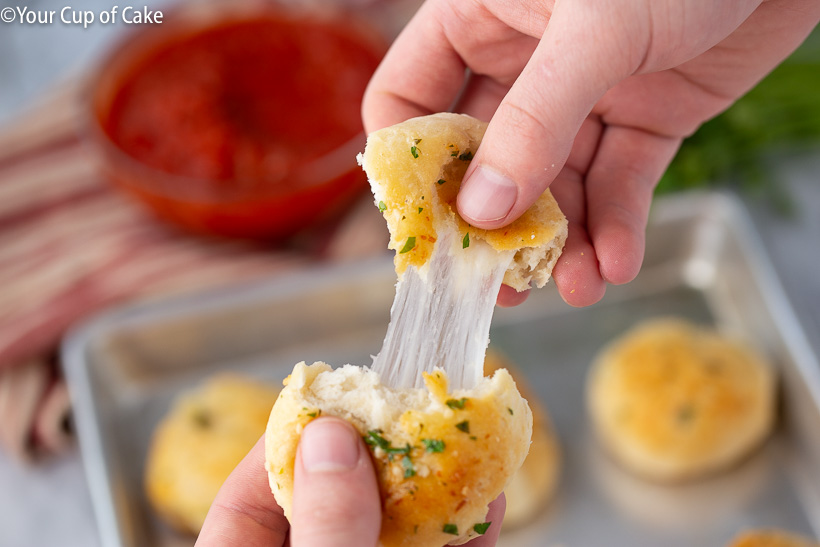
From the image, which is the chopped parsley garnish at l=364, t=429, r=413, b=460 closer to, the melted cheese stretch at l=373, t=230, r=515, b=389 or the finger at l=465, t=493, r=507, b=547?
the melted cheese stretch at l=373, t=230, r=515, b=389

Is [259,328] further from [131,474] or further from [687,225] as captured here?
[687,225]

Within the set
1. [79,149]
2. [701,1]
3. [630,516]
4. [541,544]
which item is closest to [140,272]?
[79,149]

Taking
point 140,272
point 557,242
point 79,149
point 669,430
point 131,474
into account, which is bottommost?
point 669,430

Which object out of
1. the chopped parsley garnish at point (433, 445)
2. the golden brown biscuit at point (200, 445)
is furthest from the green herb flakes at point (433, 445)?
the golden brown biscuit at point (200, 445)

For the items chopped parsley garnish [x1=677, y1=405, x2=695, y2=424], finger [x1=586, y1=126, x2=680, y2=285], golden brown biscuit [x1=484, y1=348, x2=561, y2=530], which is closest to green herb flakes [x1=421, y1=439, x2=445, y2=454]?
finger [x1=586, y1=126, x2=680, y2=285]

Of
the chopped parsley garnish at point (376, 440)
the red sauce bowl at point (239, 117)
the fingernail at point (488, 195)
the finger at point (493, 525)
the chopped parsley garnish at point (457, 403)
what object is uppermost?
the red sauce bowl at point (239, 117)

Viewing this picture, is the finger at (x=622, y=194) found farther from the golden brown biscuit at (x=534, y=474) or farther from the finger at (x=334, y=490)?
the golden brown biscuit at (x=534, y=474)
